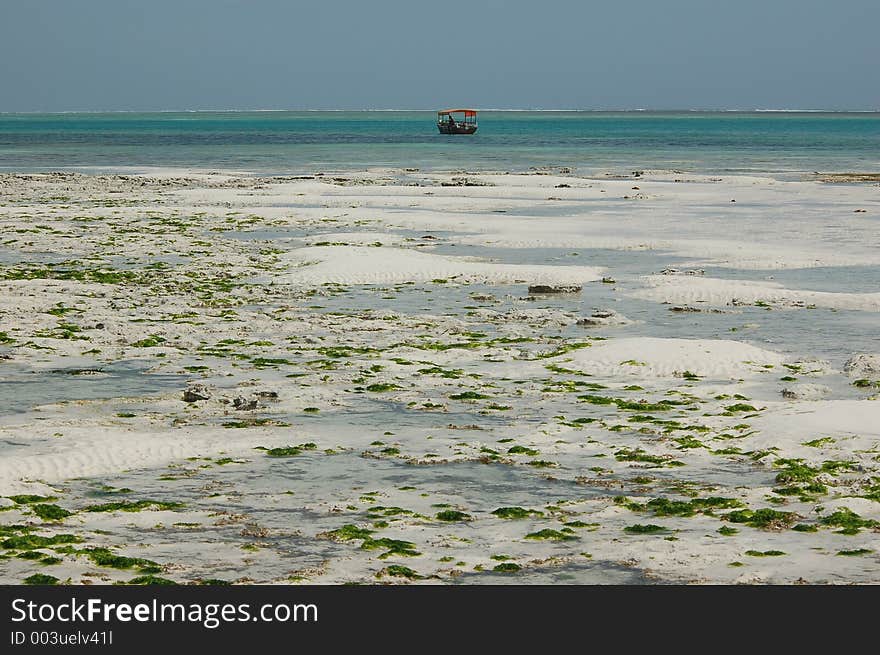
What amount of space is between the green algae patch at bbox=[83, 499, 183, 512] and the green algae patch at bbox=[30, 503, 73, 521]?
26 cm

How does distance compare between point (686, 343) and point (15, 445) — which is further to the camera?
point (686, 343)

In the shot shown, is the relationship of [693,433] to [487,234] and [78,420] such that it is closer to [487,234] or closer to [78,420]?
[78,420]

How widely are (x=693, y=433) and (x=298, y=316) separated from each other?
36.7 ft

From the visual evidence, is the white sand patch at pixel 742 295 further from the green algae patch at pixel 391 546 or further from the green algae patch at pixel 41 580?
the green algae patch at pixel 41 580

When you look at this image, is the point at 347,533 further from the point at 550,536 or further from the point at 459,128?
the point at 459,128

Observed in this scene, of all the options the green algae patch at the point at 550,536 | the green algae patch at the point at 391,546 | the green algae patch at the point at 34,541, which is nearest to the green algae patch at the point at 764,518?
the green algae patch at the point at 550,536

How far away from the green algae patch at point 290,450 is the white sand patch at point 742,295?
1390cm

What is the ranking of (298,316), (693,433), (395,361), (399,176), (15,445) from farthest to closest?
(399,176), (298,316), (395,361), (693,433), (15,445)

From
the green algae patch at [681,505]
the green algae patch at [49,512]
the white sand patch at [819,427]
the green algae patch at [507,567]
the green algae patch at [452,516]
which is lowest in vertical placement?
the green algae patch at [452,516]

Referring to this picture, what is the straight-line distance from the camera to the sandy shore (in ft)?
40.3

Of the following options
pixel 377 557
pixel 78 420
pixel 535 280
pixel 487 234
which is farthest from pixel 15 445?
pixel 487 234

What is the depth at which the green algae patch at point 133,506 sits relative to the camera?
13438 millimetres

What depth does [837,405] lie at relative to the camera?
57.6 ft

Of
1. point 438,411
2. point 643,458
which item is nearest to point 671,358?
point 438,411
